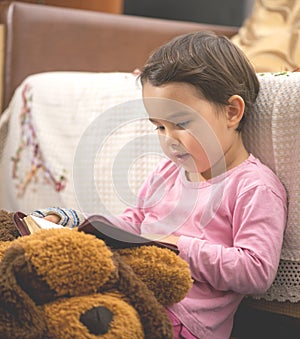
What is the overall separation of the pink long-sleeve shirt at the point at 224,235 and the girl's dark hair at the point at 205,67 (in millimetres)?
130

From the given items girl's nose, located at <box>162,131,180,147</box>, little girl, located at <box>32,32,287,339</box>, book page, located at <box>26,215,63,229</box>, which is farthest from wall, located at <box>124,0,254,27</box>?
book page, located at <box>26,215,63,229</box>

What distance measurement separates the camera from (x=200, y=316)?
1019 millimetres

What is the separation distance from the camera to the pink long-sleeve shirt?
Result: 1004 mm

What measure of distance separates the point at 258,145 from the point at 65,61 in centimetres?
107

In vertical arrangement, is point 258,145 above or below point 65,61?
above

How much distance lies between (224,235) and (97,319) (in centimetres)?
34

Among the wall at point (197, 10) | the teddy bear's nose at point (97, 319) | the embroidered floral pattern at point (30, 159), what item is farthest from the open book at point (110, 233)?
the wall at point (197, 10)

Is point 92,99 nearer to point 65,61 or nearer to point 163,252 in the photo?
point 65,61

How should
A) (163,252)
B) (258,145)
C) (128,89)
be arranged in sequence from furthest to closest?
(128,89), (258,145), (163,252)

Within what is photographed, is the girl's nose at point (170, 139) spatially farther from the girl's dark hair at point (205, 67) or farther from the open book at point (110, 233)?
the open book at point (110, 233)

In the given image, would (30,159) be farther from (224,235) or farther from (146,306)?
(146,306)

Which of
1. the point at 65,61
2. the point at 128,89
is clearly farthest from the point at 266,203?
the point at 65,61

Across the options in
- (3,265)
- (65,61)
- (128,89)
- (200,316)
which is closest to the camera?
(3,265)

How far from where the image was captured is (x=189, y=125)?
1065 millimetres
